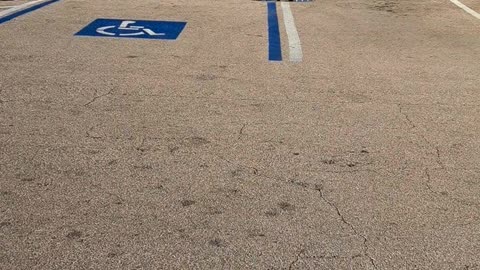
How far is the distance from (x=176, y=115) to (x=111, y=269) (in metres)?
3.19

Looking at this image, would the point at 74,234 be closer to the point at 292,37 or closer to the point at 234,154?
the point at 234,154

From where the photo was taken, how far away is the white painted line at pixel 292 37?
10586 mm

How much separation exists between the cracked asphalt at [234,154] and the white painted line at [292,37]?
31 centimetres

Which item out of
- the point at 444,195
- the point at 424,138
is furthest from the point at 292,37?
the point at 444,195

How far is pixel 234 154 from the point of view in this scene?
6.55 meters

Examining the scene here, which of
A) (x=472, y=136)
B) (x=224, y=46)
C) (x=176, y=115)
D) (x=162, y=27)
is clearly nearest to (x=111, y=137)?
(x=176, y=115)

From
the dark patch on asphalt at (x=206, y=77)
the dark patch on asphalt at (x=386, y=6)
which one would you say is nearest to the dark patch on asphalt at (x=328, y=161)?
the dark patch on asphalt at (x=206, y=77)

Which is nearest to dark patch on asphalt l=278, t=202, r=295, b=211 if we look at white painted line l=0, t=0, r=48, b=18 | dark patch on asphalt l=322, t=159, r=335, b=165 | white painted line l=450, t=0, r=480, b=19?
dark patch on asphalt l=322, t=159, r=335, b=165

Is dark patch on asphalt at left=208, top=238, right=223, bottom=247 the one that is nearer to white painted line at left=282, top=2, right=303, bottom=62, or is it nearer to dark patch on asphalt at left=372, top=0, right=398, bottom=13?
white painted line at left=282, top=2, right=303, bottom=62

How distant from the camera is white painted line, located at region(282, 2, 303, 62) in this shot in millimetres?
10586

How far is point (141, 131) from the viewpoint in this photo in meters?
7.04

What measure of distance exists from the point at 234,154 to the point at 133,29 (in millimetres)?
6068

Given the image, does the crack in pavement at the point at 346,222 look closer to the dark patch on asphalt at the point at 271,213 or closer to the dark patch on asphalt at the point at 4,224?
the dark patch on asphalt at the point at 271,213

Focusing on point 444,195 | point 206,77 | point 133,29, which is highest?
point 444,195
